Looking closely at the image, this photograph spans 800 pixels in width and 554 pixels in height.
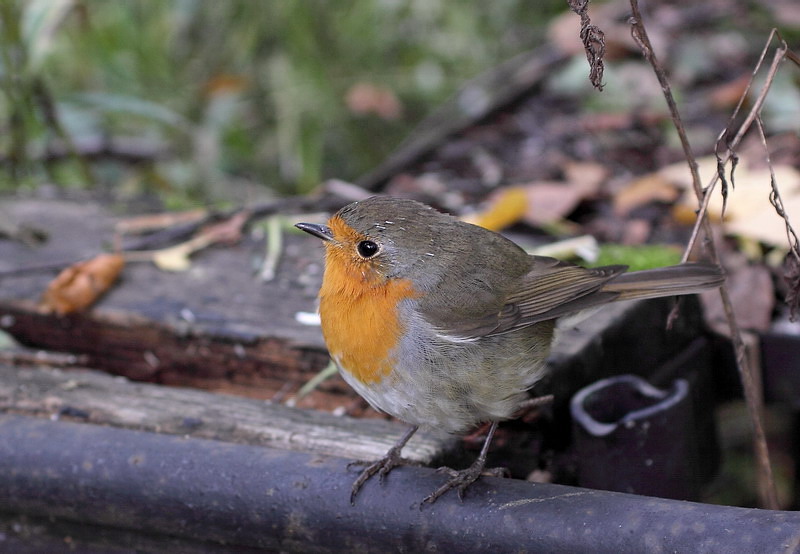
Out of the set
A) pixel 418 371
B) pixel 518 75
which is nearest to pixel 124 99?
pixel 518 75

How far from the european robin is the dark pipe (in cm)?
13

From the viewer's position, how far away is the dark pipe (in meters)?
1.64

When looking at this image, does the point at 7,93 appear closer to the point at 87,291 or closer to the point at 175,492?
the point at 87,291

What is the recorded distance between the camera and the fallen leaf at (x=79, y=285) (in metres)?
2.84

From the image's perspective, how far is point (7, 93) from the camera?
165 inches

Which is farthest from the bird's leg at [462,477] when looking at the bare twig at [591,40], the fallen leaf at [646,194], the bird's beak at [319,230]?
the fallen leaf at [646,194]

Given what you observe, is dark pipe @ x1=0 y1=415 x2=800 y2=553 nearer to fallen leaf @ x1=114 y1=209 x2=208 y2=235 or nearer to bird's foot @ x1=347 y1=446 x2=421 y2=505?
bird's foot @ x1=347 y1=446 x2=421 y2=505

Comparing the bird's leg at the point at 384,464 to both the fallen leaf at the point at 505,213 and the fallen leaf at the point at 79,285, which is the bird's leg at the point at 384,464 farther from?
the fallen leaf at the point at 505,213

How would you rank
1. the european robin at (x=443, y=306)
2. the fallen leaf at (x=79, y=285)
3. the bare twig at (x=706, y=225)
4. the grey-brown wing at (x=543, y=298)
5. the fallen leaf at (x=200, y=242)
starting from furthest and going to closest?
the fallen leaf at (x=200, y=242), the fallen leaf at (x=79, y=285), the grey-brown wing at (x=543, y=298), the european robin at (x=443, y=306), the bare twig at (x=706, y=225)

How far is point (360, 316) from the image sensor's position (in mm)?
2156

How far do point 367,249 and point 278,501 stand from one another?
69 centimetres

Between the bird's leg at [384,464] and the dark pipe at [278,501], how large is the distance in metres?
0.02

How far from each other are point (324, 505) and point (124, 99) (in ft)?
10.4

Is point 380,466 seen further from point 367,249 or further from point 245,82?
point 245,82
